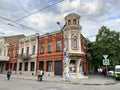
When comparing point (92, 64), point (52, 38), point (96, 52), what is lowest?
point (92, 64)

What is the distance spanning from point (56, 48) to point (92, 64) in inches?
467

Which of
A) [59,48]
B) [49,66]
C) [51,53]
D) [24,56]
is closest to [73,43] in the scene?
[59,48]

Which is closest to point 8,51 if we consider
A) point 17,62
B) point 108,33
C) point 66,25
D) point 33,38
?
point 17,62

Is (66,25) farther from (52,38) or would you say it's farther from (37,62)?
(37,62)

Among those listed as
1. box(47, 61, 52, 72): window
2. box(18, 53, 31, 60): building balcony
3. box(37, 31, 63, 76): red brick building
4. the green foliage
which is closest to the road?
box(37, 31, 63, 76): red brick building

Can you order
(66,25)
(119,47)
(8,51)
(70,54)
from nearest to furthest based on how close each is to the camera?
(70,54), (66,25), (119,47), (8,51)

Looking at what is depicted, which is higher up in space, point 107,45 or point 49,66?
point 107,45

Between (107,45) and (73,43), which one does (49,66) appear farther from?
(107,45)

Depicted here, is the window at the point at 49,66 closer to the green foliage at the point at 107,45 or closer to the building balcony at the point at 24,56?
the building balcony at the point at 24,56

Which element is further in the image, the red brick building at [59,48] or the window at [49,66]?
the window at [49,66]

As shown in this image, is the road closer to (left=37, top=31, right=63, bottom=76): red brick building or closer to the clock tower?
the clock tower

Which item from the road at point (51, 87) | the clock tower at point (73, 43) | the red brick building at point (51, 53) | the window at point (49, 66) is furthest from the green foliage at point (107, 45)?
the road at point (51, 87)

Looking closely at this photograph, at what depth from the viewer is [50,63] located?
34.3 m

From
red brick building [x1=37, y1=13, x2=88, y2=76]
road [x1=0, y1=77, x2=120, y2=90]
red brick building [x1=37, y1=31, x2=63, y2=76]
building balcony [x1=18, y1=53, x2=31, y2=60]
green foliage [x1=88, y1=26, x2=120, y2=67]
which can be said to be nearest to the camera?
road [x1=0, y1=77, x2=120, y2=90]
